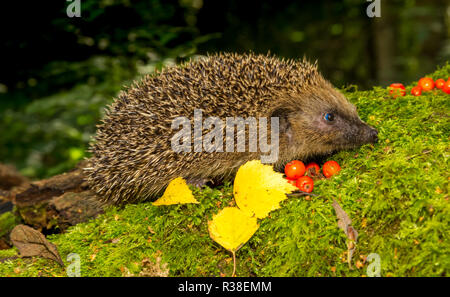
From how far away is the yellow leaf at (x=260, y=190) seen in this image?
13.4 ft

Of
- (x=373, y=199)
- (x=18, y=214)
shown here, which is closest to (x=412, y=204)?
(x=373, y=199)

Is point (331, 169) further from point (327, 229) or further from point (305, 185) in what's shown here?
point (327, 229)

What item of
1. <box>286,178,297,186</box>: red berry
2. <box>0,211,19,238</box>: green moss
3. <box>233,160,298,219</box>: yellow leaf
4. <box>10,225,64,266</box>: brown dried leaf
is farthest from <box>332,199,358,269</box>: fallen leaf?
<box>0,211,19,238</box>: green moss

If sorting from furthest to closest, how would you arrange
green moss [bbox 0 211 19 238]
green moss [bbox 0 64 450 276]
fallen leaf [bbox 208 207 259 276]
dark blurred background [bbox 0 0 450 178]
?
dark blurred background [bbox 0 0 450 178] → green moss [bbox 0 211 19 238] → fallen leaf [bbox 208 207 259 276] → green moss [bbox 0 64 450 276]

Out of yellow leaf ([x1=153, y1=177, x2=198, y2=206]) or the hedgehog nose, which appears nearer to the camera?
yellow leaf ([x1=153, y1=177, x2=198, y2=206])

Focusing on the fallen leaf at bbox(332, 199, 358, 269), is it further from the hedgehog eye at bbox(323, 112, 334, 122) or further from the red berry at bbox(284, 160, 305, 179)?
the hedgehog eye at bbox(323, 112, 334, 122)

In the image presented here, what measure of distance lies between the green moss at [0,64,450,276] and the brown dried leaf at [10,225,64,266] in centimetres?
11

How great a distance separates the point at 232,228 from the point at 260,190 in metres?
0.56

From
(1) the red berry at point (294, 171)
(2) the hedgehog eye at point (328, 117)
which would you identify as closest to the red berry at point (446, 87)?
(2) the hedgehog eye at point (328, 117)

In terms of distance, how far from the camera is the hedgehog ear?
5.40 metres

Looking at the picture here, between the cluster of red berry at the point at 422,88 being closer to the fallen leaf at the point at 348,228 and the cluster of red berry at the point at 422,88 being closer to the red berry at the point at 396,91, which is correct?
the red berry at the point at 396,91

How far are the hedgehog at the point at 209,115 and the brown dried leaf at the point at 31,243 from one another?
1.15 m

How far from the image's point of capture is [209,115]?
16.9 feet

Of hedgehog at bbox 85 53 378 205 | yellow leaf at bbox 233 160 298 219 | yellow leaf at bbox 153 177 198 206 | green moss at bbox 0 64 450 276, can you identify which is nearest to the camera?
green moss at bbox 0 64 450 276
